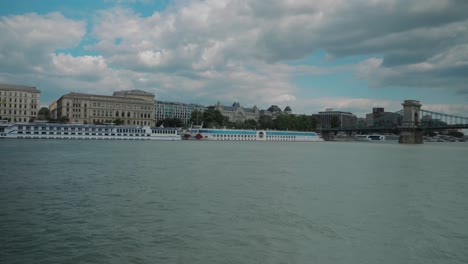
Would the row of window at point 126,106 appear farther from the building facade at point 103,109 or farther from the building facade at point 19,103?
the building facade at point 19,103

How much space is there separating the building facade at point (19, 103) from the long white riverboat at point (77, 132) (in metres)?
45.5

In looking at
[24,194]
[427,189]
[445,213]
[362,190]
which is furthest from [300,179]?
[24,194]

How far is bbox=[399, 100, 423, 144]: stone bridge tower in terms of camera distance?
11662 cm

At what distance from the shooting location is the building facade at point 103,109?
438ft

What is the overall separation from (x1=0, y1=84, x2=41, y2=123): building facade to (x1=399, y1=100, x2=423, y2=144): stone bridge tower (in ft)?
378

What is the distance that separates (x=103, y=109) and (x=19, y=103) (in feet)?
86.4

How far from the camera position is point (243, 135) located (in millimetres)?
114625

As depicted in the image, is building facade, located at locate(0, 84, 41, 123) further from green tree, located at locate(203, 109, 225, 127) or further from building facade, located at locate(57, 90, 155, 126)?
green tree, located at locate(203, 109, 225, 127)

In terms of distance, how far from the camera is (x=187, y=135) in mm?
106625

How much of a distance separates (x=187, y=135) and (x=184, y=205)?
301 feet

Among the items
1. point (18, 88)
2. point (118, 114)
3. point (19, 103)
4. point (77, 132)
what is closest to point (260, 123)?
point (118, 114)

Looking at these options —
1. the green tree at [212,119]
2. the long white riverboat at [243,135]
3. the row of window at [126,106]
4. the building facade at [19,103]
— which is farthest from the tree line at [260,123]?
the building facade at [19,103]

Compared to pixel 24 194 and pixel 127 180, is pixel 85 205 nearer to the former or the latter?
pixel 24 194

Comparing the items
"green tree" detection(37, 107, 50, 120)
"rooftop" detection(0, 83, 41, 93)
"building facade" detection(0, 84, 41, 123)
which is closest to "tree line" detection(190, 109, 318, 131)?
"green tree" detection(37, 107, 50, 120)
